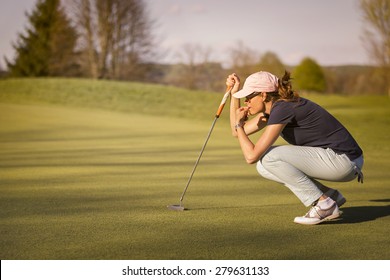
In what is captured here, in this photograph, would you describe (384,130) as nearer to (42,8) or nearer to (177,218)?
(177,218)

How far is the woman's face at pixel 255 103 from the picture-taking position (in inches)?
175

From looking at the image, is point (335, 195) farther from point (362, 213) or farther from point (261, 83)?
point (261, 83)

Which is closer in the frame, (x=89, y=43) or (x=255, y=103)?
(x=255, y=103)

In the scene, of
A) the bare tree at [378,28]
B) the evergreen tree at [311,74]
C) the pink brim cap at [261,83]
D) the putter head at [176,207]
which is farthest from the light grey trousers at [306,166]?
A: the evergreen tree at [311,74]

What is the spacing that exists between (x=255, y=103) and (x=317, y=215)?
0.97 metres

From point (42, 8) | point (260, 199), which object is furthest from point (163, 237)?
point (42, 8)

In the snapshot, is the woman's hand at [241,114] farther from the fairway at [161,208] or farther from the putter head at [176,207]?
the putter head at [176,207]

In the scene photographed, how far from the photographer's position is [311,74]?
66750 millimetres

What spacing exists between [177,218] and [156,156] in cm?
501

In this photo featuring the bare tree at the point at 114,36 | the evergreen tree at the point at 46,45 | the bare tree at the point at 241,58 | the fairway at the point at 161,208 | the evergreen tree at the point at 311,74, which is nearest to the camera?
the fairway at the point at 161,208

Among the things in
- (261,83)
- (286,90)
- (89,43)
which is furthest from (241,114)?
(89,43)

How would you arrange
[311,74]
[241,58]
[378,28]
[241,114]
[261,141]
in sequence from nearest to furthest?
1. [261,141]
2. [241,114]
3. [378,28]
4. [241,58]
5. [311,74]

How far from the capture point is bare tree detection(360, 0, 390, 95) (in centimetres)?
3438

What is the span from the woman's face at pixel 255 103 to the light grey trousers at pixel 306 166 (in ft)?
1.16
